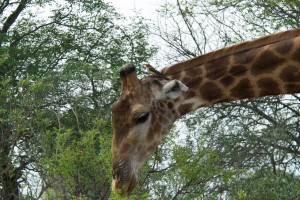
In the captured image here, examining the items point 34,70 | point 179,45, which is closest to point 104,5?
point 34,70

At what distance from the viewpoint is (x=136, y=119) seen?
7238 millimetres

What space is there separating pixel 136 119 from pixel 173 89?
0.47m

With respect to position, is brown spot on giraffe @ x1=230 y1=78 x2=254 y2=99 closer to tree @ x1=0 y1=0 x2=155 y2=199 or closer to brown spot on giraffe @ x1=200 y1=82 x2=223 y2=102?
brown spot on giraffe @ x1=200 y1=82 x2=223 y2=102

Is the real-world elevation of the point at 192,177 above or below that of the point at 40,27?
below

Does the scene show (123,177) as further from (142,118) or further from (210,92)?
(210,92)

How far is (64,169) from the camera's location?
11.3 metres

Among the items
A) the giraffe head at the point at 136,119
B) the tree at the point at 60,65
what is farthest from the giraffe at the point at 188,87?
the tree at the point at 60,65

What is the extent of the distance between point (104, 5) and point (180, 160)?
1355 centimetres

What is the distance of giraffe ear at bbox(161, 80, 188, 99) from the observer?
23.1 ft

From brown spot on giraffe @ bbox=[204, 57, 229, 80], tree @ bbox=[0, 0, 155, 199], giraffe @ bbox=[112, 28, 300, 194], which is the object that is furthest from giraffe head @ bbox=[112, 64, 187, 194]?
tree @ bbox=[0, 0, 155, 199]

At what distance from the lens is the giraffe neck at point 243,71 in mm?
7141

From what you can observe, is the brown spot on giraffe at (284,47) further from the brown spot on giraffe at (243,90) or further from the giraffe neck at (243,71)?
the brown spot on giraffe at (243,90)

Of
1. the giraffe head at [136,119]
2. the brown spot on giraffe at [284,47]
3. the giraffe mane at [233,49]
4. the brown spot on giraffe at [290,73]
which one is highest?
the giraffe mane at [233,49]

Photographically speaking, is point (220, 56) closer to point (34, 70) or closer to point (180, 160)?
point (180, 160)
